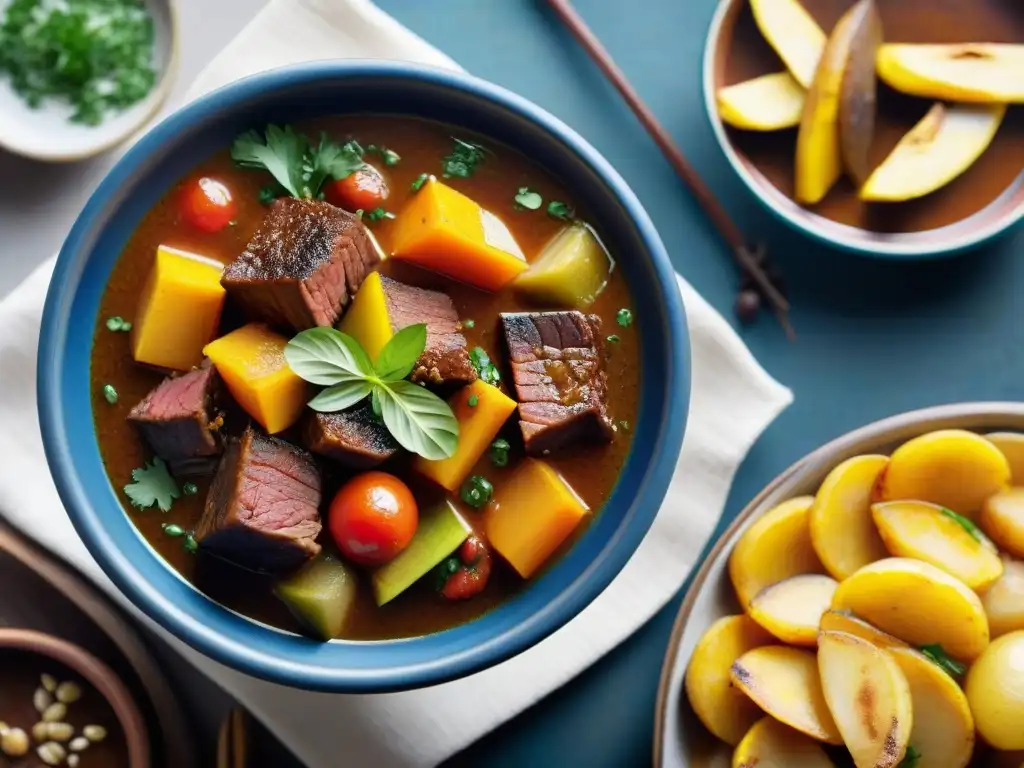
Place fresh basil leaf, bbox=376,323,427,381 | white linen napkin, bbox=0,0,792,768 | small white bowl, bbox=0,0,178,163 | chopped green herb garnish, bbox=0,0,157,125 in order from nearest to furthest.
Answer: fresh basil leaf, bbox=376,323,427,381 → white linen napkin, bbox=0,0,792,768 → small white bowl, bbox=0,0,178,163 → chopped green herb garnish, bbox=0,0,157,125

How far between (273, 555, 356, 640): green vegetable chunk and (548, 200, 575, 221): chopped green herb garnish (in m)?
1.08

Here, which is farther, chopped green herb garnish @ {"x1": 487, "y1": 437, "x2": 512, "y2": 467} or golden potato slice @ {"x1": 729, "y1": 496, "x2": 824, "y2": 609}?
golden potato slice @ {"x1": 729, "y1": 496, "x2": 824, "y2": 609}

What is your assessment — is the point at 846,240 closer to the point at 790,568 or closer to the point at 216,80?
the point at 790,568

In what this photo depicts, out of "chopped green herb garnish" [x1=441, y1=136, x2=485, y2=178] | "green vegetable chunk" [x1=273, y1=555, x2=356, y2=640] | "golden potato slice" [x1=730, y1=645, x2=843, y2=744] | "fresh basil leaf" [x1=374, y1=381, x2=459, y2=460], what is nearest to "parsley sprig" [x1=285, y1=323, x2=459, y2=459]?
"fresh basil leaf" [x1=374, y1=381, x2=459, y2=460]

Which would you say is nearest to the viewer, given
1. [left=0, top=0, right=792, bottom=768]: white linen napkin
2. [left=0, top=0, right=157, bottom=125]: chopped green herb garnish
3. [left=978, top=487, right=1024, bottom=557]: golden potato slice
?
[left=978, top=487, right=1024, bottom=557]: golden potato slice

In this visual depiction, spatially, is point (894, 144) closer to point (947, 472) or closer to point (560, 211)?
point (947, 472)

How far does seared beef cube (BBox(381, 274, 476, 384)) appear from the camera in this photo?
107 inches

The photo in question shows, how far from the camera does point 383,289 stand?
9.09ft

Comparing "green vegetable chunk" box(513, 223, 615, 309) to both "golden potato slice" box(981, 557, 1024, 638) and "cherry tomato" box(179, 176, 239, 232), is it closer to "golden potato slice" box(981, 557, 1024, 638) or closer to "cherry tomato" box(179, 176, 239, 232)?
"cherry tomato" box(179, 176, 239, 232)

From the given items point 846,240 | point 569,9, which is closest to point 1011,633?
point 846,240

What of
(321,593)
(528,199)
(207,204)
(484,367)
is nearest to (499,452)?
(484,367)

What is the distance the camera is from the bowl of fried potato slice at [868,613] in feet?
9.25

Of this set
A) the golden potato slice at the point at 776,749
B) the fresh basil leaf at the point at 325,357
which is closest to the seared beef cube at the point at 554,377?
the fresh basil leaf at the point at 325,357

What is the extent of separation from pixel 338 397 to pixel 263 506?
0.31 meters
